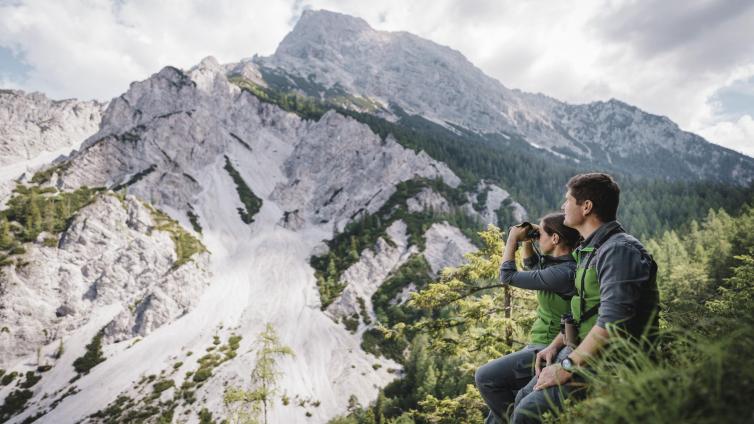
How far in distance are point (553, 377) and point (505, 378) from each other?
1309 millimetres

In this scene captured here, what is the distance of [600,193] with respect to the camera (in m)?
4.25

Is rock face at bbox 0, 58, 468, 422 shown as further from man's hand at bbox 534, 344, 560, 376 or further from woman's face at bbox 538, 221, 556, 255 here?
man's hand at bbox 534, 344, 560, 376

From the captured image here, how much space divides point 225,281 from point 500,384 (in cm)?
11027

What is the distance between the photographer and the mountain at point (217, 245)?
238 ft

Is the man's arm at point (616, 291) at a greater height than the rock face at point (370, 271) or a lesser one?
lesser

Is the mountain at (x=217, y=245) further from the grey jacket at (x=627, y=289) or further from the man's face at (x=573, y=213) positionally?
the grey jacket at (x=627, y=289)

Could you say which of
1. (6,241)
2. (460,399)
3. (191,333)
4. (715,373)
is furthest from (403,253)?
(715,373)

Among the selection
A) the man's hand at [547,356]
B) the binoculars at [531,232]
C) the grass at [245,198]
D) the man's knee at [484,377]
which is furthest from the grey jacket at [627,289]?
the grass at [245,198]

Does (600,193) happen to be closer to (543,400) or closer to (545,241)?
(545,241)

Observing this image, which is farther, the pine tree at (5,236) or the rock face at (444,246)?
the rock face at (444,246)

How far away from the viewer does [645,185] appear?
6447 inches

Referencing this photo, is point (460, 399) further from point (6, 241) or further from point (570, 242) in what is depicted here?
point (6, 241)

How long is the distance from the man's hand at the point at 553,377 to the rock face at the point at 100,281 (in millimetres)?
101968

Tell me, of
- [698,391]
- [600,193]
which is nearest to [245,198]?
[600,193]
